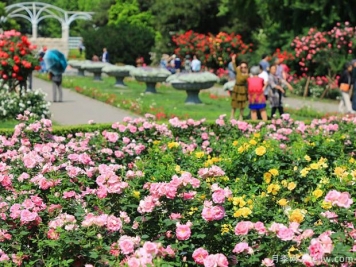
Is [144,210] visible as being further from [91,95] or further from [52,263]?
[91,95]

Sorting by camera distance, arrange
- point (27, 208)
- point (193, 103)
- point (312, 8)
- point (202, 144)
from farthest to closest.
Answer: point (312, 8), point (193, 103), point (202, 144), point (27, 208)

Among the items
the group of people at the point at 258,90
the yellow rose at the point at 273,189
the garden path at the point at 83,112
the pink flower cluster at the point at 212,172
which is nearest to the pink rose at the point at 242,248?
the pink flower cluster at the point at 212,172

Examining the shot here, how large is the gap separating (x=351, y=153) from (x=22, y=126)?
3316 millimetres

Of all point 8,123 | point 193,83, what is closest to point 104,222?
point 8,123

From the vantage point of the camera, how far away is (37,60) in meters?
13.6

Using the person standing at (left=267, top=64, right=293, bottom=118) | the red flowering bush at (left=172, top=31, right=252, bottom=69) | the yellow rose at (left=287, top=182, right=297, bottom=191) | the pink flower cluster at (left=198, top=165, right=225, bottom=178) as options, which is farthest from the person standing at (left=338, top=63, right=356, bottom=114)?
the red flowering bush at (left=172, top=31, right=252, bottom=69)

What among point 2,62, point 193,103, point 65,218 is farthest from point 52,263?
point 193,103

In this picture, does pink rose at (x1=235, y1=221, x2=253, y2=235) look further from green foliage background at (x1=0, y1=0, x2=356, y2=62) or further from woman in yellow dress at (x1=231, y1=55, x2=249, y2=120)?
green foliage background at (x1=0, y1=0, x2=356, y2=62)

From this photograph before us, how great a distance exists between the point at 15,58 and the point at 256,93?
4446mm

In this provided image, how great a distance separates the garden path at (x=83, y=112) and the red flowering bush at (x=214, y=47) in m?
9.64

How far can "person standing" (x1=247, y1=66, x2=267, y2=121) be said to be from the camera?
11602 millimetres

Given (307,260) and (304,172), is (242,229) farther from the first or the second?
(304,172)

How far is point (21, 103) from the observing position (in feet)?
41.6

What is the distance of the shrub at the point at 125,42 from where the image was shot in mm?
35906
